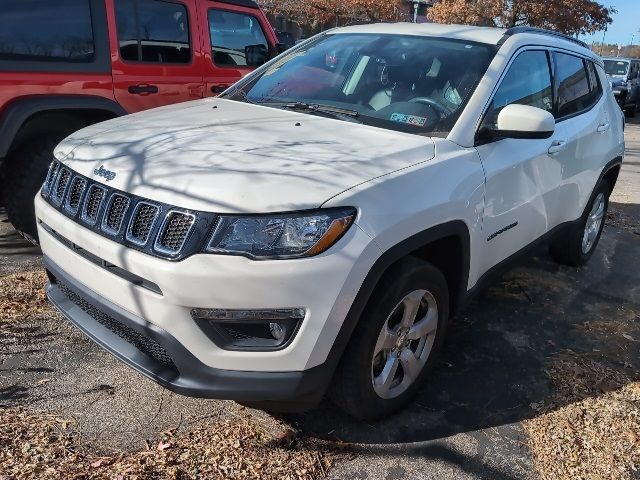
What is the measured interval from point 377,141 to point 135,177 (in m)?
1.10

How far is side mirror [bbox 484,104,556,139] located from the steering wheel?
0.89 ft

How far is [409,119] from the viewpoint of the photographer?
306 cm

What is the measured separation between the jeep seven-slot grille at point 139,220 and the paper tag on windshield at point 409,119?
4.31 feet

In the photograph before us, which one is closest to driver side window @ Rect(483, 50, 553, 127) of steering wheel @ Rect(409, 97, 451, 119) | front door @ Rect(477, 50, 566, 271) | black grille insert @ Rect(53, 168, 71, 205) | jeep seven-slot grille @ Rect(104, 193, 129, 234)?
front door @ Rect(477, 50, 566, 271)

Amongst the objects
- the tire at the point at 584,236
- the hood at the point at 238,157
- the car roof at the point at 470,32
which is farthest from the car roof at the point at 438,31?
the tire at the point at 584,236

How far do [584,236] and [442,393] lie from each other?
99.3 inches

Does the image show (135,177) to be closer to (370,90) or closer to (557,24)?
(370,90)

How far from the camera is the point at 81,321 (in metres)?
2.65

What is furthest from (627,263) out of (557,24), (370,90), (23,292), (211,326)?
(557,24)

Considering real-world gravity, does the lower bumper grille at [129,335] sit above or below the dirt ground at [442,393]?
above

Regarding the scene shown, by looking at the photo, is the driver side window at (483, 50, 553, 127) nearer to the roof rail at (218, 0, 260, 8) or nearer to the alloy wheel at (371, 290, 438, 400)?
the alloy wheel at (371, 290, 438, 400)

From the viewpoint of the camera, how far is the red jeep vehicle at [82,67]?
12.9 feet

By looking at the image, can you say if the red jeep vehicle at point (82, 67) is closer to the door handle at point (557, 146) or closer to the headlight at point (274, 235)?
the headlight at point (274, 235)

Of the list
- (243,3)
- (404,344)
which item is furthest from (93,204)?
(243,3)
